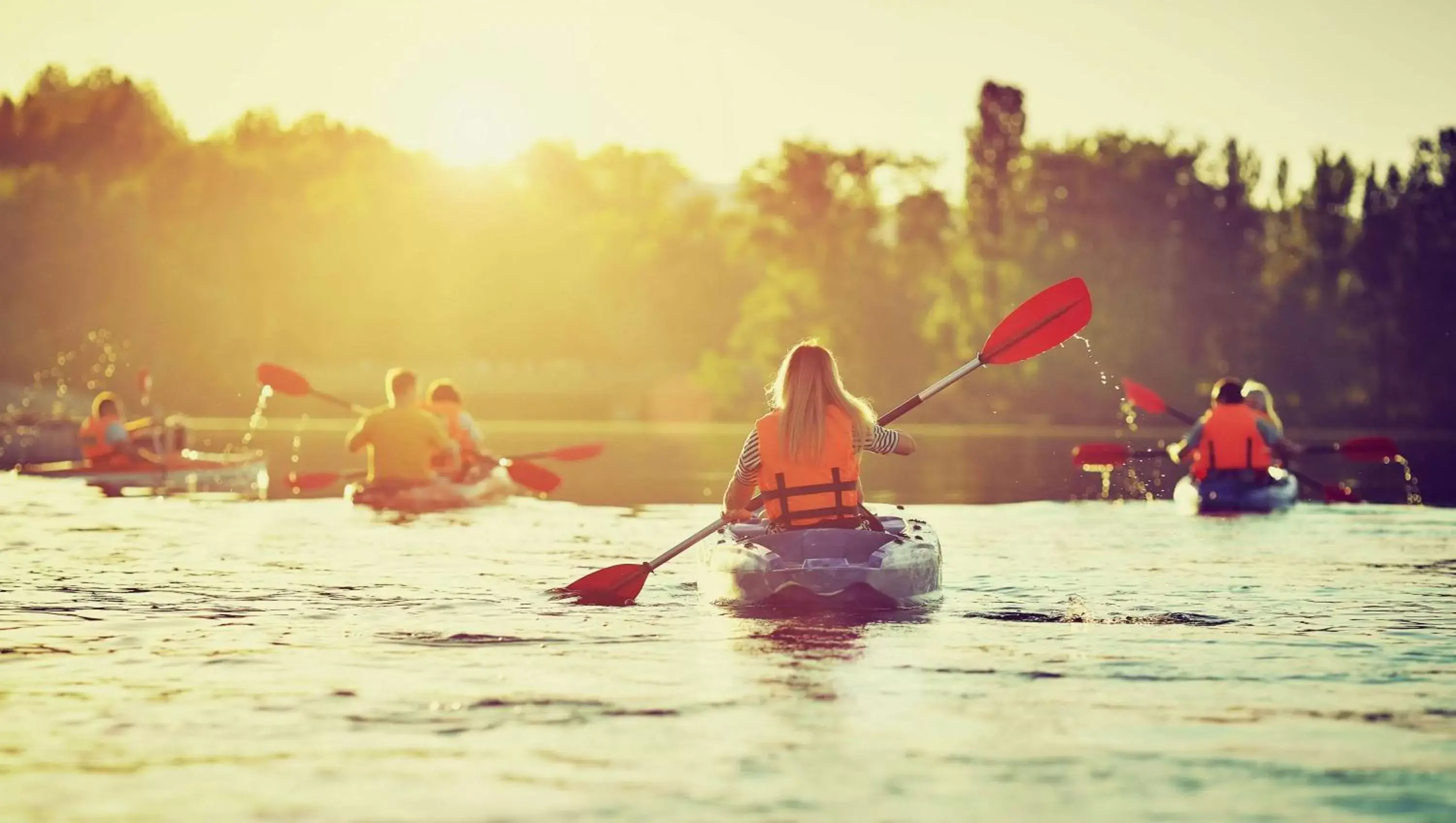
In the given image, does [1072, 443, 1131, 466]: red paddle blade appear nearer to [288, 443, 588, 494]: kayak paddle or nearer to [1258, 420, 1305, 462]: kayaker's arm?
[1258, 420, 1305, 462]: kayaker's arm

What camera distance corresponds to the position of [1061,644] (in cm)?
942

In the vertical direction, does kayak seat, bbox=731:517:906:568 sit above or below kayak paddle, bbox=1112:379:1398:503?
below

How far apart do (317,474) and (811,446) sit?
33.0 feet

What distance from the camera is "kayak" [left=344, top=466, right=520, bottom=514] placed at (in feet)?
59.3

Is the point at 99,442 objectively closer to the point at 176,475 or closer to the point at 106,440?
the point at 106,440

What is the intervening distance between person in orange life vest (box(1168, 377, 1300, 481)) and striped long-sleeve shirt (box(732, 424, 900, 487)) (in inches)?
325

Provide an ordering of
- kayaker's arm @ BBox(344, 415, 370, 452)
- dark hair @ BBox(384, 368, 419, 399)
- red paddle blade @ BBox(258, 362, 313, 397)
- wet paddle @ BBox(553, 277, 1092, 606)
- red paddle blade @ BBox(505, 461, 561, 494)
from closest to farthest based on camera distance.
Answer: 1. wet paddle @ BBox(553, 277, 1092, 606)
2. dark hair @ BBox(384, 368, 419, 399)
3. kayaker's arm @ BBox(344, 415, 370, 452)
4. red paddle blade @ BBox(505, 461, 561, 494)
5. red paddle blade @ BBox(258, 362, 313, 397)

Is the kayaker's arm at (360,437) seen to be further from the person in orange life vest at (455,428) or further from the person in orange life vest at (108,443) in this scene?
the person in orange life vest at (108,443)

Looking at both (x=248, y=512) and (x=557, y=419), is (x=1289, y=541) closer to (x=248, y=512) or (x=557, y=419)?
(x=248, y=512)

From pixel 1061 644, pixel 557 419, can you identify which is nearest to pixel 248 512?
pixel 1061 644

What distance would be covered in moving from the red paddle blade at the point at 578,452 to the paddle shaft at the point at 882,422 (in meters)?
7.48

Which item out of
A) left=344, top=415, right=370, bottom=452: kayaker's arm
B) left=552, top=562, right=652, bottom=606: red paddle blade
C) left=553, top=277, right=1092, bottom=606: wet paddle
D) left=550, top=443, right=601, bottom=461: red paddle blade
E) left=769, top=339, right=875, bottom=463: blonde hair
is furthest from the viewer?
left=550, top=443, right=601, bottom=461: red paddle blade

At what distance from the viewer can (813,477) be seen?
10359 millimetres

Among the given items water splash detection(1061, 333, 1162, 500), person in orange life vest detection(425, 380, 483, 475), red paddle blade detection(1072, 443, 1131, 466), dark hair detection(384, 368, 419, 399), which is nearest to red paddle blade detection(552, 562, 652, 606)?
water splash detection(1061, 333, 1162, 500)
